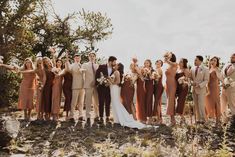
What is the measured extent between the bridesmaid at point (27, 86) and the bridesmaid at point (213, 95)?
5.19 metres

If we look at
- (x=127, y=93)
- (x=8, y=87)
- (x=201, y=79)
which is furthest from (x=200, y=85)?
(x=8, y=87)

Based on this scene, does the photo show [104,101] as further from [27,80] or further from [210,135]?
[210,135]

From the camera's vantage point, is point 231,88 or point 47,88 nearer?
point 231,88

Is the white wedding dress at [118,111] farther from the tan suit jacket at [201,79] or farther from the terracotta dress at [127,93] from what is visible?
the tan suit jacket at [201,79]

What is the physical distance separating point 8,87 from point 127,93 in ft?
25.3

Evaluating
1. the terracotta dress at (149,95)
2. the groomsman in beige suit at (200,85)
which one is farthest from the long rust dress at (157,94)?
the groomsman in beige suit at (200,85)

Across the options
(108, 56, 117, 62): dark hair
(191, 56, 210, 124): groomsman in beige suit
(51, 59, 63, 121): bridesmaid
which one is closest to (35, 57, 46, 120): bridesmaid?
(51, 59, 63, 121): bridesmaid

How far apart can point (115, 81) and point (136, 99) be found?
92 centimetres

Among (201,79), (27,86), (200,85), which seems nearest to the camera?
(200,85)

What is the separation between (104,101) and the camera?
1395 centimetres

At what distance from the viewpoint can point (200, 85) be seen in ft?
43.9

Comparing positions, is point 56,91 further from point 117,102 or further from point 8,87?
point 8,87

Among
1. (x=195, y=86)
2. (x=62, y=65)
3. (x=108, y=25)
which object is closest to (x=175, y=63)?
(x=195, y=86)

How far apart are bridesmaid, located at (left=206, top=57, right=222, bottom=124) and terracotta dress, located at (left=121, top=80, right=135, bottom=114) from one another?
225 cm
